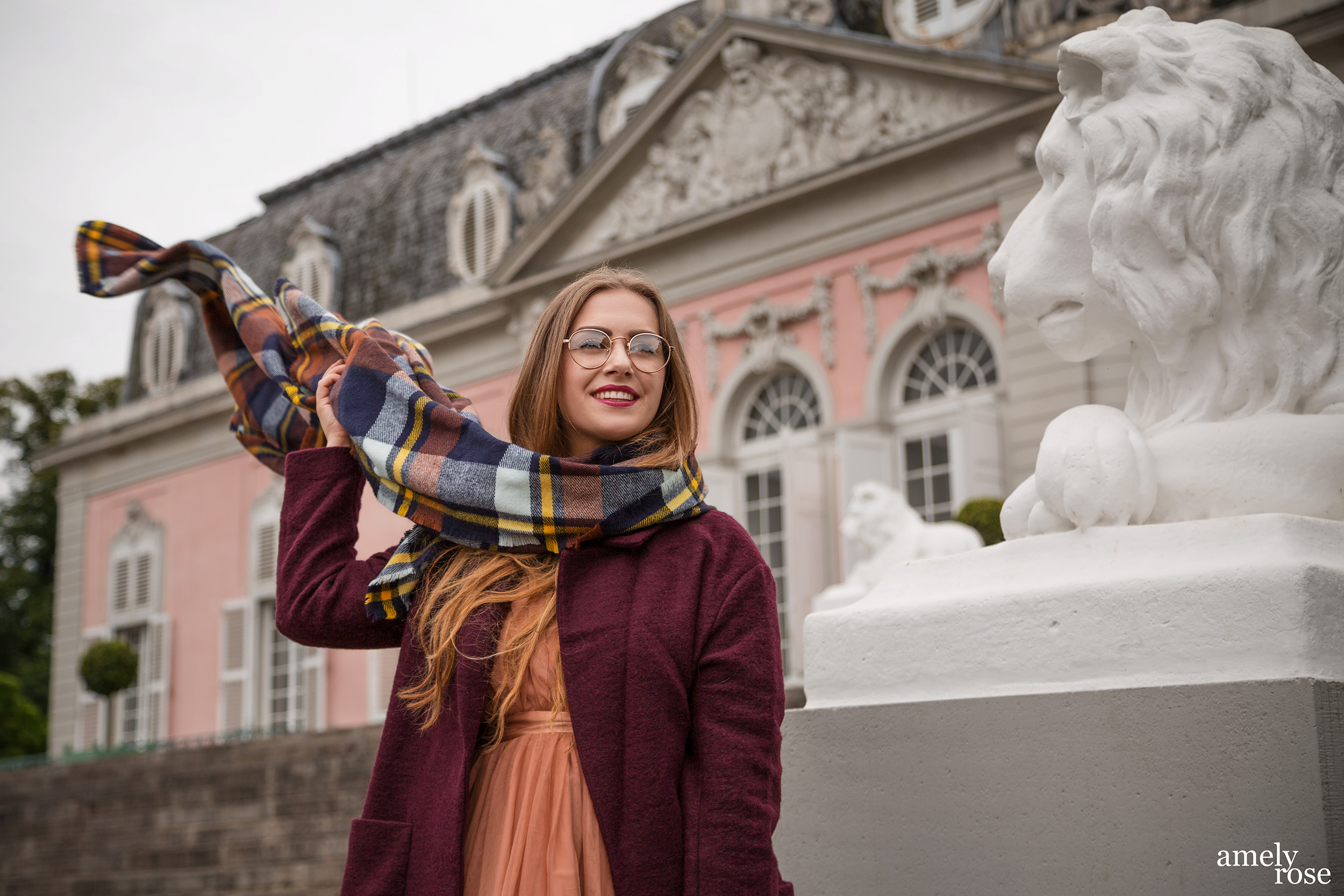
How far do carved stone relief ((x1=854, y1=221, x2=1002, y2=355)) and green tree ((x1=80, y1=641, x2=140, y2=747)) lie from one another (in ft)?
35.8

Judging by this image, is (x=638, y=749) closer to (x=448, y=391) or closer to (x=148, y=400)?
(x=448, y=391)

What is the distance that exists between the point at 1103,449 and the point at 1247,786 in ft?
A: 1.65

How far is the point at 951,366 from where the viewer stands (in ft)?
43.5

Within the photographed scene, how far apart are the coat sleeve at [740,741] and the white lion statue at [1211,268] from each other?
568 mm

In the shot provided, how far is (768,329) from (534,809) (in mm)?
13073

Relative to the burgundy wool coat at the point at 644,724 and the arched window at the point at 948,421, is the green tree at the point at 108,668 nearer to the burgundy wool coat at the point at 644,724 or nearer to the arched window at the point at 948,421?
the arched window at the point at 948,421

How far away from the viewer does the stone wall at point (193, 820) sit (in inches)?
349

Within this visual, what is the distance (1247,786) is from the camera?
1.71 m

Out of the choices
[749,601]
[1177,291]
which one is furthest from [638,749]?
[1177,291]

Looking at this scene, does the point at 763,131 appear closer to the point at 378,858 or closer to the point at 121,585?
the point at 121,585

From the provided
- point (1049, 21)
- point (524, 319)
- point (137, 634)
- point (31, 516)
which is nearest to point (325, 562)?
point (1049, 21)

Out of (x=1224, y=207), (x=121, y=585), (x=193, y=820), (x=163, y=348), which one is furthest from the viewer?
(x=163, y=348)

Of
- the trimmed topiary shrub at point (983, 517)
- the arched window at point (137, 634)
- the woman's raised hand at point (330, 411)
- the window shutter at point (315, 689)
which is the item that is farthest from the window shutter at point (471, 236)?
the woman's raised hand at point (330, 411)

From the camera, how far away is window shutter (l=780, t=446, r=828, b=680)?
1316 cm
